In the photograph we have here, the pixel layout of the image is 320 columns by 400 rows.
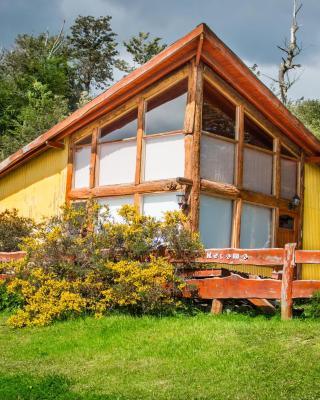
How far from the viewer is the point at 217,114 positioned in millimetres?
16109

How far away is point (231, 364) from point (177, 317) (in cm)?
340

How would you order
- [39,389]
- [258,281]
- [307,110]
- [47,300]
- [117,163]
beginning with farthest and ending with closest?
1. [307,110]
2. [117,163]
3. [47,300]
4. [258,281]
5. [39,389]

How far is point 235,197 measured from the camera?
16.1 m

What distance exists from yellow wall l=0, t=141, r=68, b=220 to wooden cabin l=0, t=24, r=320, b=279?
7cm

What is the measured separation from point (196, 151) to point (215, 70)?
258cm

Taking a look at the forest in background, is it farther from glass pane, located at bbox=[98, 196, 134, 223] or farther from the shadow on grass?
the shadow on grass

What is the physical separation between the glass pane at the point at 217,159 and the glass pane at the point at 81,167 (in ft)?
13.4

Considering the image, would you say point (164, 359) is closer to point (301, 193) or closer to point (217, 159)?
point (217, 159)

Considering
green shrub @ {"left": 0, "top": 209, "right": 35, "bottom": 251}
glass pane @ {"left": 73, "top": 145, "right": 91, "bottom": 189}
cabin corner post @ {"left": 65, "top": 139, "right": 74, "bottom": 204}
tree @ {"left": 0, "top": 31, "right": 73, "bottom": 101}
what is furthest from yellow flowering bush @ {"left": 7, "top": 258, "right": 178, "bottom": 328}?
tree @ {"left": 0, "top": 31, "right": 73, "bottom": 101}

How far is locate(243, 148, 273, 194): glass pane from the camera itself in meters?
16.8

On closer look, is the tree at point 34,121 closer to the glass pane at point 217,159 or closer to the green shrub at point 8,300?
the glass pane at point 217,159

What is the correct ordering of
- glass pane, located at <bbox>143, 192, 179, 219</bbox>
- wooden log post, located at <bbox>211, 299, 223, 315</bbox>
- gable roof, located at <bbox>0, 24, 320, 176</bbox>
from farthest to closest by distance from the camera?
glass pane, located at <bbox>143, 192, 179, 219</bbox> → gable roof, located at <bbox>0, 24, 320, 176</bbox> → wooden log post, located at <bbox>211, 299, 223, 315</bbox>

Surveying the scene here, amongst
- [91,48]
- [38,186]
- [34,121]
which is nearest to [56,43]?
[91,48]

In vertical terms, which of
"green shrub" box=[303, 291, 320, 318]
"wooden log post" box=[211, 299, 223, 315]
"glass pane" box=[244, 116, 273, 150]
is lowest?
"wooden log post" box=[211, 299, 223, 315]
